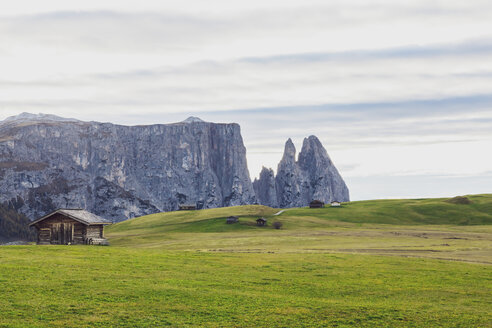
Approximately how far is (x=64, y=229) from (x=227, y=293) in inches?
1974

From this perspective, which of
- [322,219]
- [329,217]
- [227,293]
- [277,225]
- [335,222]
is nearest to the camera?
[227,293]

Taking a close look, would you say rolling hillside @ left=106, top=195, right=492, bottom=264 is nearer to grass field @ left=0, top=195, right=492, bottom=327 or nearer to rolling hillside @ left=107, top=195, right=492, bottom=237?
rolling hillside @ left=107, top=195, right=492, bottom=237

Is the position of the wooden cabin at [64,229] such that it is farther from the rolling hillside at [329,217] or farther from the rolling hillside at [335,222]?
the rolling hillside at [329,217]

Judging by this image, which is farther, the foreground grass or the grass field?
the grass field

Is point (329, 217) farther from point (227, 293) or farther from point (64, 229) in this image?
point (227, 293)

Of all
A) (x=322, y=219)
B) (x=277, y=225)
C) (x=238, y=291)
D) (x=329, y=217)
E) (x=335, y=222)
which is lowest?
(x=238, y=291)

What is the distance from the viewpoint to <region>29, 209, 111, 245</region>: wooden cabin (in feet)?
239

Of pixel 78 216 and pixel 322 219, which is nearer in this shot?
pixel 78 216

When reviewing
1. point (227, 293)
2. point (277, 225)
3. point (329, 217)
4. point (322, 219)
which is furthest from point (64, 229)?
point (329, 217)

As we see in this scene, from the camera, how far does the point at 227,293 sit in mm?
30609

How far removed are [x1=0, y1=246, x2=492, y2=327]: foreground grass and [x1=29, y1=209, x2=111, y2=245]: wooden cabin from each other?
26.4 meters

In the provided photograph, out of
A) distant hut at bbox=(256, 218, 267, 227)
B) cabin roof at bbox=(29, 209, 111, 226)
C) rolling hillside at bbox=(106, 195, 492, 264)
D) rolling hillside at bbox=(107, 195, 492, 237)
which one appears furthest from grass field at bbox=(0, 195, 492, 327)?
rolling hillside at bbox=(107, 195, 492, 237)

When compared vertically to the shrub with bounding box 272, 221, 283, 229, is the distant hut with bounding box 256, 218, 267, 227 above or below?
above

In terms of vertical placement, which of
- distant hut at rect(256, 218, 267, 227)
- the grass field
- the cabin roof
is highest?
the cabin roof
